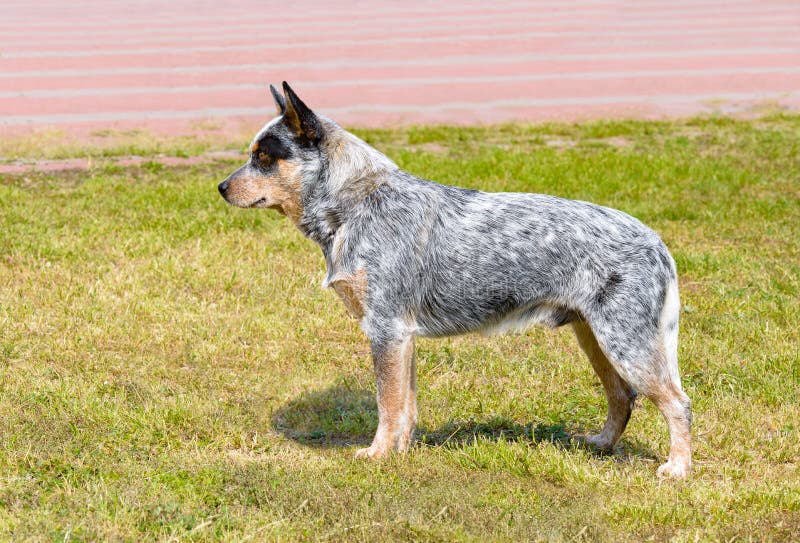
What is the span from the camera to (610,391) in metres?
6.09

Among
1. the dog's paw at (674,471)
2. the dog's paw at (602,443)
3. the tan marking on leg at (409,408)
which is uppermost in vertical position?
the tan marking on leg at (409,408)

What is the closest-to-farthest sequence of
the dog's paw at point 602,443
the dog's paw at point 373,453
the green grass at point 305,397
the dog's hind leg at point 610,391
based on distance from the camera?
the green grass at point 305,397, the dog's paw at point 373,453, the dog's hind leg at point 610,391, the dog's paw at point 602,443

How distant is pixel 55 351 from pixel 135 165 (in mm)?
6401

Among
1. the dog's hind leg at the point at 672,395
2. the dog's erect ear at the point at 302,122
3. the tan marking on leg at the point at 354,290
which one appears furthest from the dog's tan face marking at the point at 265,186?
the dog's hind leg at the point at 672,395

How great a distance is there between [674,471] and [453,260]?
5.22 ft

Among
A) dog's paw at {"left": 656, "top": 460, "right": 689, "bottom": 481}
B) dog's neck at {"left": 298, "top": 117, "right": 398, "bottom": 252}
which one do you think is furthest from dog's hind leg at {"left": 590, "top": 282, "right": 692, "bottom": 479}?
dog's neck at {"left": 298, "top": 117, "right": 398, "bottom": 252}

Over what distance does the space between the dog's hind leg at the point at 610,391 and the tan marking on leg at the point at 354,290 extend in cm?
120

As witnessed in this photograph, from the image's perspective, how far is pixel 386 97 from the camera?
60.1ft

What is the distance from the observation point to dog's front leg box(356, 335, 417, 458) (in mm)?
5727

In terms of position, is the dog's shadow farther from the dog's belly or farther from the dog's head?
the dog's head

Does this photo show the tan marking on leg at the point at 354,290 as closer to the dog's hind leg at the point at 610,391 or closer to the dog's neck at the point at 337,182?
the dog's neck at the point at 337,182

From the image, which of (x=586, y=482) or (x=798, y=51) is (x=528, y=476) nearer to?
(x=586, y=482)

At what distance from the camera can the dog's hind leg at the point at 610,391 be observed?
6.01m

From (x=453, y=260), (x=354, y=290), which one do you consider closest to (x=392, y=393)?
(x=354, y=290)
